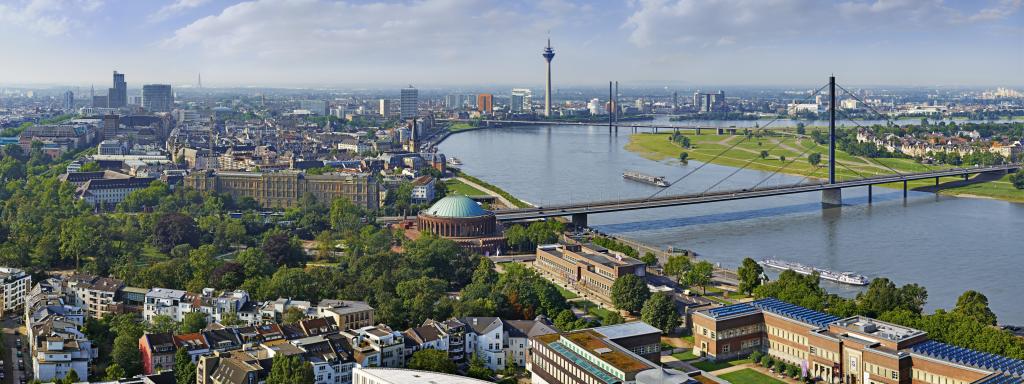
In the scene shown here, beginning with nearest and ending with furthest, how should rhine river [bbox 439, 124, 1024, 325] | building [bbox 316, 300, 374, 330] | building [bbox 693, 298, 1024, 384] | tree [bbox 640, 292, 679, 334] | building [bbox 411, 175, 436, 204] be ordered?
building [bbox 693, 298, 1024, 384]
building [bbox 316, 300, 374, 330]
tree [bbox 640, 292, 679, 334]
rhine river [bbox 439, 124, 1024, 325]
building [bbox 411, 175, 436, 204]

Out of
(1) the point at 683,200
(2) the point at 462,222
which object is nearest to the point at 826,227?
(1) the point at 683,200

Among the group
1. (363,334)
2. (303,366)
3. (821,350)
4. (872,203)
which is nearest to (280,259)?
(363,334)

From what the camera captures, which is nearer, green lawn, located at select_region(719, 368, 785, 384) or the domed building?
green lawn, located at select_region(719, 368, 785, 384)

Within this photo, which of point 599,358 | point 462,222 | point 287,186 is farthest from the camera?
point 287,186


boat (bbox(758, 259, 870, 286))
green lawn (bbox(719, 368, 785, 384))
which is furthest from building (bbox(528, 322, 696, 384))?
boat (bbox(758, 259, 870, 286))

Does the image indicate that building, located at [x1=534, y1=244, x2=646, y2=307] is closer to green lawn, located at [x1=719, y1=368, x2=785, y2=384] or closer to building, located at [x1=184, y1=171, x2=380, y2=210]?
green lawn, located at [x1=719, y1=368, x2=785, y2=384]

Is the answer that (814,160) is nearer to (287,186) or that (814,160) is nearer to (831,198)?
(831,198)
